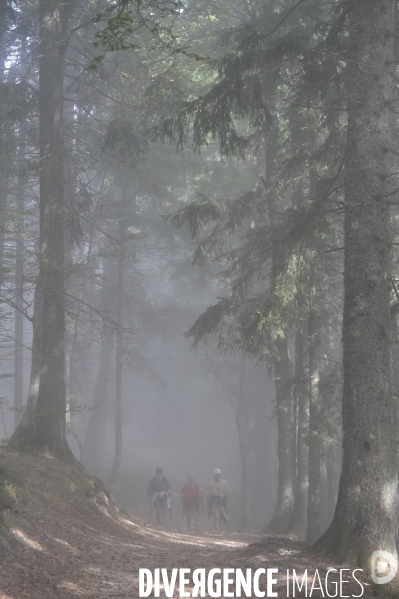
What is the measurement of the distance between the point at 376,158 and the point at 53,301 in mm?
8008

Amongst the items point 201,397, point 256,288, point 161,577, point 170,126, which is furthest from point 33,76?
point 201,397

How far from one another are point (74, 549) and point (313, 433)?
536 centimetres

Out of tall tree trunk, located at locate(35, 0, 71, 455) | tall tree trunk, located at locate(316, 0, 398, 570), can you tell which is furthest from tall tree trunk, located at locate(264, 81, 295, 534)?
tall tree trunk, located at locate(316, 0, 398, 570)

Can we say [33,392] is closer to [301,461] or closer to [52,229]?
[52,229]

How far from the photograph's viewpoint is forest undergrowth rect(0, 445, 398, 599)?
5.61 metres

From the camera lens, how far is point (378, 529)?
602 cm

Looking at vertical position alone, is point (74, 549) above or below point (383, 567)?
below

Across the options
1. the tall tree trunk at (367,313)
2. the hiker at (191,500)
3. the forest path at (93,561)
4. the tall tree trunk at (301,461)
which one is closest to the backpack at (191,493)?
the hiker at (191,500)

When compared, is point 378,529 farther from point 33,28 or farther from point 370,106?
point 33,28

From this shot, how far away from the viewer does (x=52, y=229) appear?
41.3 feet

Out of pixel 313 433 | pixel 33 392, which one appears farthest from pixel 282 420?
pixel 33 392

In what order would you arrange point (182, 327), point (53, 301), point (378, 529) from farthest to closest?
point (182, 327) < point (53, 301) < point (378, 529)

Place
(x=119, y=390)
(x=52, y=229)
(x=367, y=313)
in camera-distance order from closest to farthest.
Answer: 1. (x=367, y=313)
2. (x=52, y=229)
3. (x=119, y=390)

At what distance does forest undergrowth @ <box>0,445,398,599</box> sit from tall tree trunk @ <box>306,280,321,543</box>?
2.68 m
